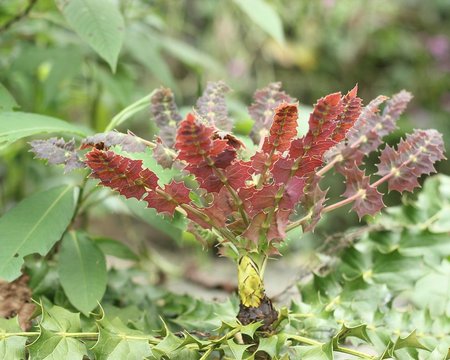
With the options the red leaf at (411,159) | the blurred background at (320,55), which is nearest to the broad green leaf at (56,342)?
the red leaf at (411,159)

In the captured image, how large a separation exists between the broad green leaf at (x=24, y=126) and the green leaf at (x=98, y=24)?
0.36ft

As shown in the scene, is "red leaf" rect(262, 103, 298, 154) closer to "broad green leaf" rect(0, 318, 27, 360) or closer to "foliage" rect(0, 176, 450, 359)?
"foliage" rect(0, 176, 450, 359)

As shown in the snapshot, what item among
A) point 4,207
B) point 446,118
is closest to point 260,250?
point 4,207

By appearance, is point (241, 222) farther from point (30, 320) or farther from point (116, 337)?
point (30, 320)

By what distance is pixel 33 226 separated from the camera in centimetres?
78

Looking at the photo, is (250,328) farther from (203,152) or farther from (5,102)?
(5,102)

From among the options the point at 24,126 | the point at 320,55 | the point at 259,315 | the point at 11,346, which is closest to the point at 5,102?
the point at 24,126

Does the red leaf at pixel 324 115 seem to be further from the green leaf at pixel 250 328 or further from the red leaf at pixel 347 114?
the green leaf at pixel 250 328

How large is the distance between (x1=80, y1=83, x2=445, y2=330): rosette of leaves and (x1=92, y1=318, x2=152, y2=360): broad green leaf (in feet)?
0.36

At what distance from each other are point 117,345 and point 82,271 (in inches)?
7.4

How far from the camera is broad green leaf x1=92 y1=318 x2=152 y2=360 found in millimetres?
650

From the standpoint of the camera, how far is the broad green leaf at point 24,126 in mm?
723

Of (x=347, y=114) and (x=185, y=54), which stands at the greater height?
(x=185, y=54)

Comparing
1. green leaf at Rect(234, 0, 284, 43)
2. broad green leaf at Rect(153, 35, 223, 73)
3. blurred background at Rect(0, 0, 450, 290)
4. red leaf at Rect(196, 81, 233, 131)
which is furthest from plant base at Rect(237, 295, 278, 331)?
blurred background at Rect(0, 0, 450, 290)
